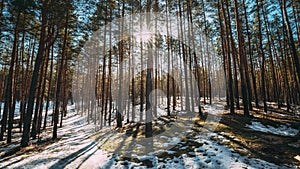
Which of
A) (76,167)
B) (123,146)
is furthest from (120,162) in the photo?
(123,146)

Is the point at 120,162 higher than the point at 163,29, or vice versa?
the point at 163,29

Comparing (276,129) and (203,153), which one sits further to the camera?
(276,129)

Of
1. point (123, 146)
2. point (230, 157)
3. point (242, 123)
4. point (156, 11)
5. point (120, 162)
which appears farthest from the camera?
point (156, 11)

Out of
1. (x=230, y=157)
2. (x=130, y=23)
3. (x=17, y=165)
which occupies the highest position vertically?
(x=130, y=23)

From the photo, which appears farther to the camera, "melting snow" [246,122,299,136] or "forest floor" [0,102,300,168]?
"melting snow" [246,122,299,136]

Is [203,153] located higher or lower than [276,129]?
lower

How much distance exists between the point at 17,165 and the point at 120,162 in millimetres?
3803

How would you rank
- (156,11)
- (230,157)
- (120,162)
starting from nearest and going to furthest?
(230,157), (120,162), (156,11)

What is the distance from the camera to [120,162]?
6184mm

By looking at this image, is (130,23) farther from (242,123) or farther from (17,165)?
(17,165)

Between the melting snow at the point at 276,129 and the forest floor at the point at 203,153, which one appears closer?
the forest floor at the point at 203,153

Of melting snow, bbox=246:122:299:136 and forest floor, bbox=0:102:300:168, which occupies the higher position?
melting snow, bbox=246:122:299:136

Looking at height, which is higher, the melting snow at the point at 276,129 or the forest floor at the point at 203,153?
the melting snow at the point at 276,129

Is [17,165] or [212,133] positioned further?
[212,133]
